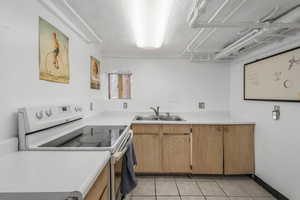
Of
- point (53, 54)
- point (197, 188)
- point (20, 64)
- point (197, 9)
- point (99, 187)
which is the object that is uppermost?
point (197, 9)

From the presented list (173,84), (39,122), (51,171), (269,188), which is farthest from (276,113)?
(39,122)

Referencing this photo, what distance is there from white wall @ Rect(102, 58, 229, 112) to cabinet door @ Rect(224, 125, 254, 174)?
0.83 m

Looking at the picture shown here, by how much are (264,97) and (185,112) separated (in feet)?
4.46

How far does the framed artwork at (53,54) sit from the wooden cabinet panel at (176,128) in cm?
151

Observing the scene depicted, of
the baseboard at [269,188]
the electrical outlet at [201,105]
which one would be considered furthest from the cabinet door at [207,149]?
the electrical outlet at [201,105]

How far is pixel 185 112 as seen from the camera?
10.9ft

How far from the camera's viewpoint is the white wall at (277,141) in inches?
72.4

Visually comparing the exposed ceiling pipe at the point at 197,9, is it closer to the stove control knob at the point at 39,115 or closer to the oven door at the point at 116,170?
the oven door at the point at 116,170

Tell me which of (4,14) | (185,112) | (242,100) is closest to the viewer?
(4,14)

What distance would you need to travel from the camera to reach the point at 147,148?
2.62 m

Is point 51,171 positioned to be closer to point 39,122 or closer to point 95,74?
point 39,122

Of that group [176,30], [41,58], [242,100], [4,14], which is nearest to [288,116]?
[242,100]

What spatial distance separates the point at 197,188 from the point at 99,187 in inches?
70.8

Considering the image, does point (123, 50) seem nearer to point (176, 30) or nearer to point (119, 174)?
point (176, 30)
